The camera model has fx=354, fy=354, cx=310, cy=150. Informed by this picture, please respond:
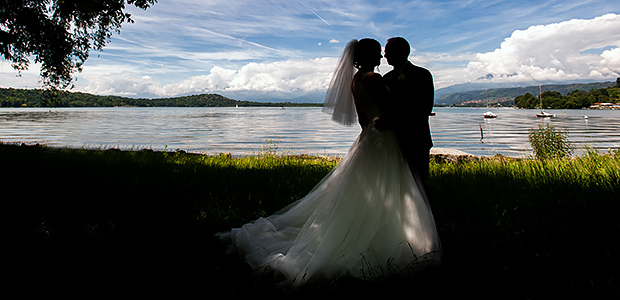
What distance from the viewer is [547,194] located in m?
7.05

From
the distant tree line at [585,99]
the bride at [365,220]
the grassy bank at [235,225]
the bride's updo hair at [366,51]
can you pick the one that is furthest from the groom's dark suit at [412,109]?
the distant tree line at [585,99]

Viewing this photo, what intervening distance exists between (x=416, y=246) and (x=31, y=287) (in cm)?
411

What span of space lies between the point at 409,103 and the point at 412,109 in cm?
9

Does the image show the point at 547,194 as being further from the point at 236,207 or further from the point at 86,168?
the point at 86,168

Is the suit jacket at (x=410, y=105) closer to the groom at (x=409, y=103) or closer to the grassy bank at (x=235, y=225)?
the groom at (x=409, y=103)

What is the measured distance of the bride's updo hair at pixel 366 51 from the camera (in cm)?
434

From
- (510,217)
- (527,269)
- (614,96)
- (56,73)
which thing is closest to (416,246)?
(527,269)

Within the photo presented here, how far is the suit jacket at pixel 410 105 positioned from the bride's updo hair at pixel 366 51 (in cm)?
34

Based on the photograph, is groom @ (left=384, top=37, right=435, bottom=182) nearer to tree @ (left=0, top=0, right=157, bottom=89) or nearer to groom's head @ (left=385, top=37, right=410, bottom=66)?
groom's head @ (left=385, top=37, right=410, bottom=66)

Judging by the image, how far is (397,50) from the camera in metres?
4.38

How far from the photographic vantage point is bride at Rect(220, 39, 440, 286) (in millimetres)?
3939

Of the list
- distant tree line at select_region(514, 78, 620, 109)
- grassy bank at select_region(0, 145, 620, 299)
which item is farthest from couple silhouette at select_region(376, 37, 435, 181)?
distant tree line at select_region(514, 78, 620, 109)

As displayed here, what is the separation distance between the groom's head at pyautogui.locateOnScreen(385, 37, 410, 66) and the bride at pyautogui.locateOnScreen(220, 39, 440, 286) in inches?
5.2

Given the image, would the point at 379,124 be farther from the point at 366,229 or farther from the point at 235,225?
the point at 235,225
